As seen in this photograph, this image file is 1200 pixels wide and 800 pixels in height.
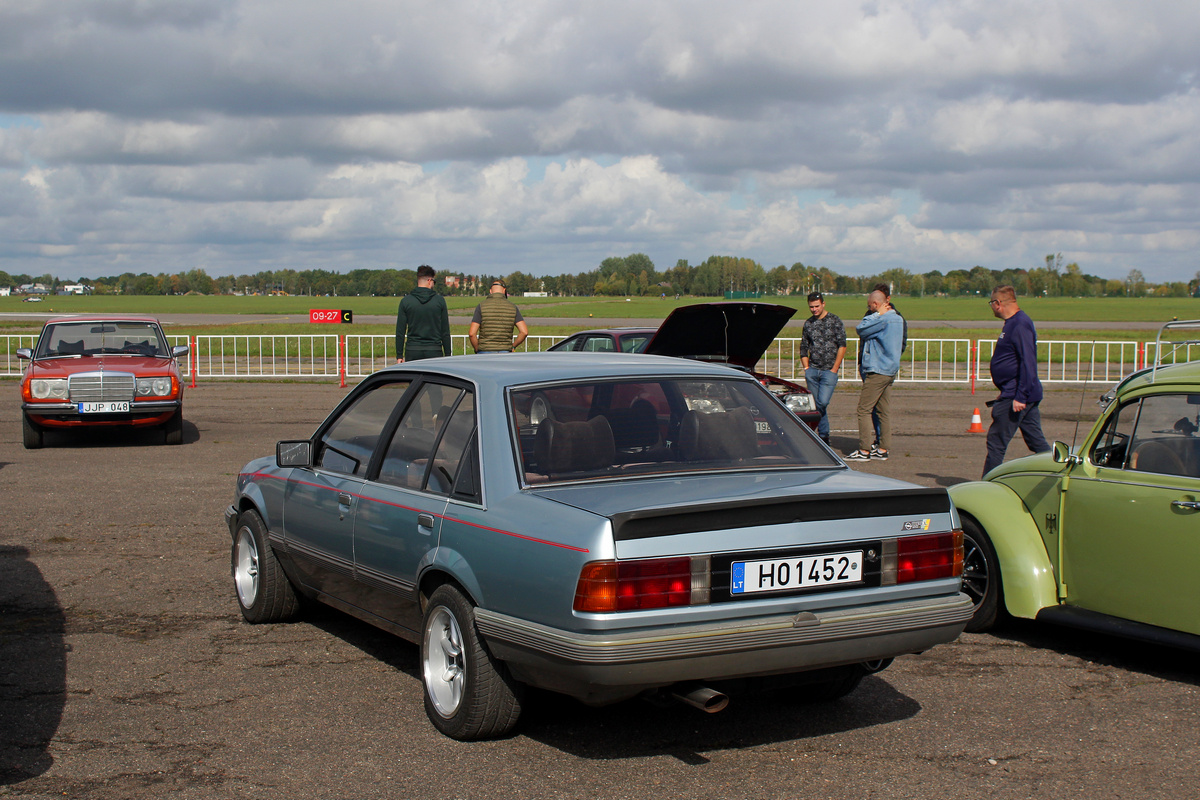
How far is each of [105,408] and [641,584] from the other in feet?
38.0

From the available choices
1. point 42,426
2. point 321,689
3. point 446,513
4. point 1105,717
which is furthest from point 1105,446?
point 42,426

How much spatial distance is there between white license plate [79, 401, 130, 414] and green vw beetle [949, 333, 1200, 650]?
1088 cm

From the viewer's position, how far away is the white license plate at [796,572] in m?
3.73

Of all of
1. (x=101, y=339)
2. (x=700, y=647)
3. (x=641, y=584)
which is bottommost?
(x=700, y=647)

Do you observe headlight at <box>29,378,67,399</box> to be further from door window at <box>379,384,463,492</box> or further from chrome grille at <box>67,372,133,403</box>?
door window at <box>379,384,463,492</box>

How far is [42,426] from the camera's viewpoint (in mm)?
13500

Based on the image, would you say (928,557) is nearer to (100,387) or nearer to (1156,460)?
(1156,460)

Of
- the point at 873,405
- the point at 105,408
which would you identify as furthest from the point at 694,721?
the point at 105,408

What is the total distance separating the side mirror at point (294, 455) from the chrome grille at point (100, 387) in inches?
352

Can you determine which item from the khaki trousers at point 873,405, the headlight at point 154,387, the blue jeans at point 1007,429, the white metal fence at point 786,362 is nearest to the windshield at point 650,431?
the blue jeans at point 1007,429

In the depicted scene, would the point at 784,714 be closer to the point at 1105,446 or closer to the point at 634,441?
the point at 634,441

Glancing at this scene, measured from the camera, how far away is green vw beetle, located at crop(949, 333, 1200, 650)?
16.0 ft

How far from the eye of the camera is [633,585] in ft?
11.8

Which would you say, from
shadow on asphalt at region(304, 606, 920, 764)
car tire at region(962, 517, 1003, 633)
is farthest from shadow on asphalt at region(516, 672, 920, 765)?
car tire at region(962, 517, 1003, 633)
